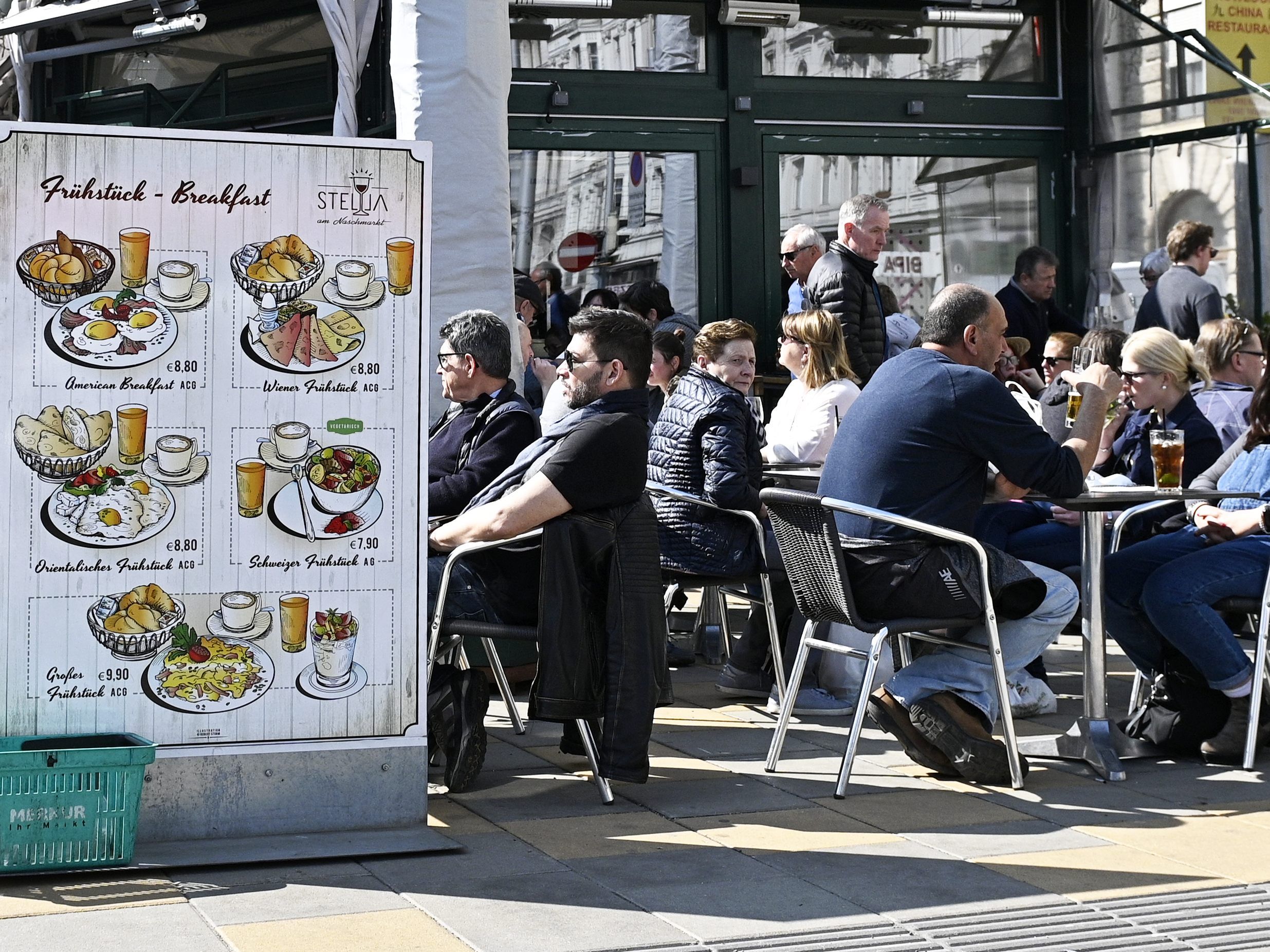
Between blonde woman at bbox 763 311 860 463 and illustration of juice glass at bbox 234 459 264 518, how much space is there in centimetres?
290

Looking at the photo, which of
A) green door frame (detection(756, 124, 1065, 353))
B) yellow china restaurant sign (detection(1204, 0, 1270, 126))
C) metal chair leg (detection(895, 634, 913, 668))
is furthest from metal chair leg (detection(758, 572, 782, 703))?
yellow china restaurant sign (detection(1204, 0, 1270, 126))

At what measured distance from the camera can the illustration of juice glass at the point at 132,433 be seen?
159 inches

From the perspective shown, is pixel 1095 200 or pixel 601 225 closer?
pixel 601 225

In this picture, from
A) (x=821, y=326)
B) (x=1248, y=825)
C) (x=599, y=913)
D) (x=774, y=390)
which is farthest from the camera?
(x=774, y=390)

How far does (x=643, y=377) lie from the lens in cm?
493

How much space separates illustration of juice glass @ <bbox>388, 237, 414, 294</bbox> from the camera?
4258 millimetres

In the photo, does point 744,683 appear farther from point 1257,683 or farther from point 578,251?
point 578,251

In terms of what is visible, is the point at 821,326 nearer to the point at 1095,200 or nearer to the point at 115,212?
the point at 115,212

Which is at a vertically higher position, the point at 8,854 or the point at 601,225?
the point at 601,225

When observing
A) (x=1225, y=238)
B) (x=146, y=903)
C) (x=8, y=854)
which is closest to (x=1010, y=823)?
(x=146, y=903)

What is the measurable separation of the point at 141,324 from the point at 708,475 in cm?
253

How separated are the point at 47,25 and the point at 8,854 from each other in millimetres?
7566

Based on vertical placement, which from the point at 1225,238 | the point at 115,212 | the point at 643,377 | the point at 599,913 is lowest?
the point at 599,913

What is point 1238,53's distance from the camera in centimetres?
1116
